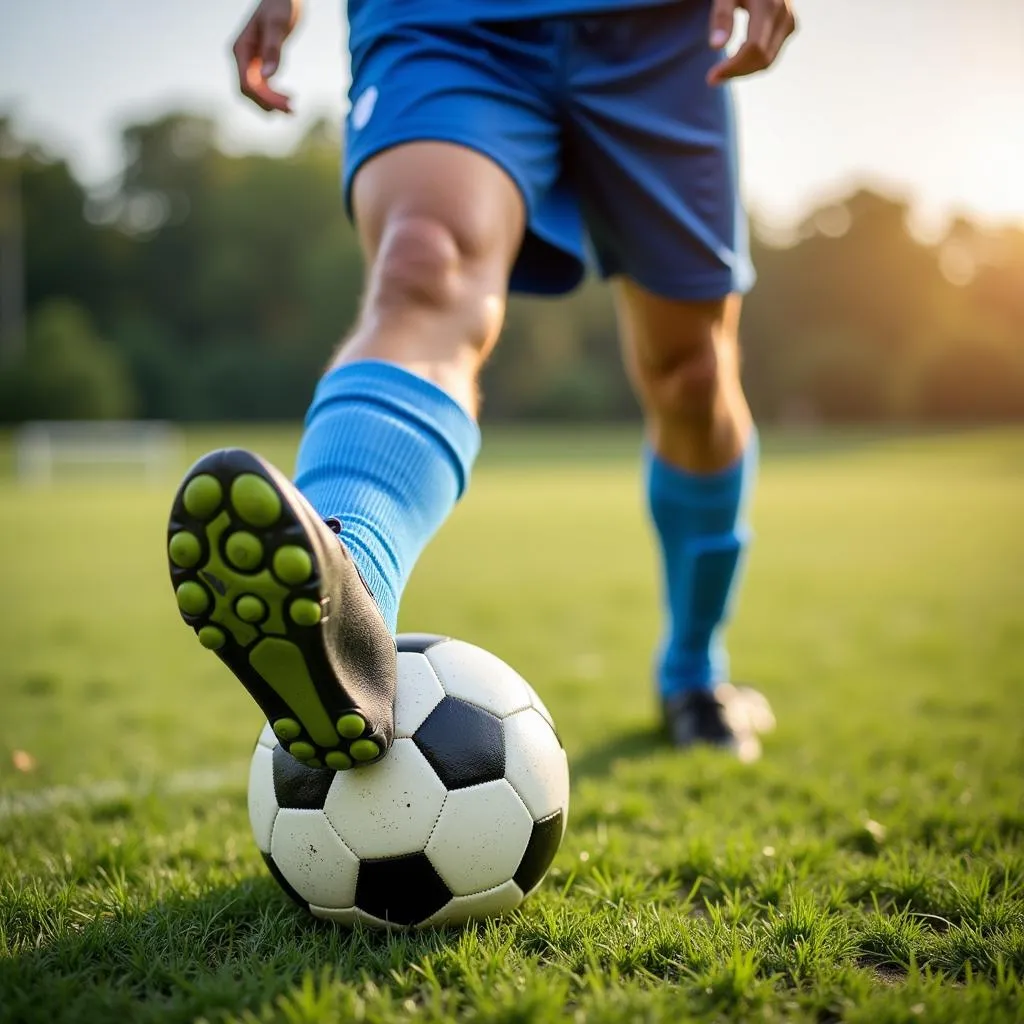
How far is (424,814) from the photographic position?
1.35m

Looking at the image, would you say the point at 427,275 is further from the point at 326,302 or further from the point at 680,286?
the point at 326,302

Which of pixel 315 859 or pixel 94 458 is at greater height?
pixel 315 859

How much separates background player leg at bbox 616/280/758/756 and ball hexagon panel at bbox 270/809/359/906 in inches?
52.1

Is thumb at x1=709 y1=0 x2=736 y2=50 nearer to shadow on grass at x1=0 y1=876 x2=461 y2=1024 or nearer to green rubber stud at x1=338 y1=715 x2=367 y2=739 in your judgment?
green rubber stud at x1=338 y1=715 x2=367 y2=739

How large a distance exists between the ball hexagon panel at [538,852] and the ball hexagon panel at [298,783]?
0.28 m

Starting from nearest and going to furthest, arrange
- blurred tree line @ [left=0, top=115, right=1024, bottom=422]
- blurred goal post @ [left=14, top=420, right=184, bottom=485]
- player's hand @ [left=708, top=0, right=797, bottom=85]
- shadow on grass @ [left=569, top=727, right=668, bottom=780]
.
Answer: player's hand @ [left=708, top=0, right=797, bottom=85] → shadow on grass @ [left=569, top=727, right=668, bottom=780] → blurred goal post @ [left=14, top=420, right=184, bottom=485] → blurred tree line @ [left=0, top=115, right=1024, bottom=422]

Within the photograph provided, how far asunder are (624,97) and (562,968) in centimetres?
148

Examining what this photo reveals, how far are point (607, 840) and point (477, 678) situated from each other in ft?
1.71

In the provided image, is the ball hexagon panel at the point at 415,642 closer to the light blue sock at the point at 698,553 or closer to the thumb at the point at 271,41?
the thumb at the point at 271,41

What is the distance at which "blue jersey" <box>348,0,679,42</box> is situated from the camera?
1.80 m

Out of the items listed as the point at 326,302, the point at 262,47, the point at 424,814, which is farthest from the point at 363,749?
the point at 326,302

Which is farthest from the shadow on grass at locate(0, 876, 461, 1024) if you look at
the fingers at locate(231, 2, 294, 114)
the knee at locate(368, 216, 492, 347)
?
the fingers at locate(231, 2, 294, 114)

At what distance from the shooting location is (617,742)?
2707mm

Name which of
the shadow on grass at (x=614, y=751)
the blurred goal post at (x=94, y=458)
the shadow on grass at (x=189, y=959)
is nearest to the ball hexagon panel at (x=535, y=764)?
the shadow on grass at (x=189, y=959)
